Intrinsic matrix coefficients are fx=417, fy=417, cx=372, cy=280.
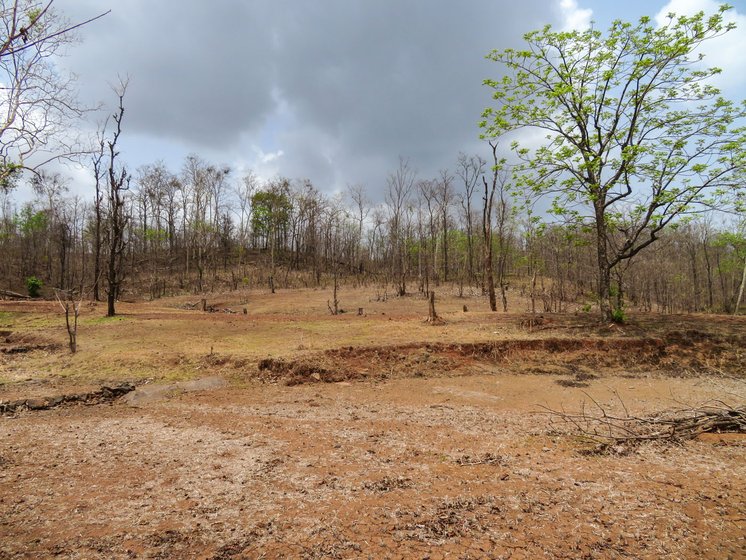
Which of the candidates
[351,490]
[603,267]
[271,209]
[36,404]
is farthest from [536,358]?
[271,209]

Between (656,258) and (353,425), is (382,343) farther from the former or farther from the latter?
(656,258)

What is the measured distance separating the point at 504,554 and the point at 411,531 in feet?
2.91

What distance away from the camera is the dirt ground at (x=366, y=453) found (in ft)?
13.1

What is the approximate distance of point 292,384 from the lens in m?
11.2

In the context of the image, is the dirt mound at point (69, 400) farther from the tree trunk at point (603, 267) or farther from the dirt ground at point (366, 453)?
the tree trunk at point (603, 267)

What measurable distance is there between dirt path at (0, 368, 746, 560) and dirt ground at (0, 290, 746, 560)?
27 mm

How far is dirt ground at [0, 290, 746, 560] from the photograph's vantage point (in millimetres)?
3988

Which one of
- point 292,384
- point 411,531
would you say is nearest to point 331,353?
point 292,384

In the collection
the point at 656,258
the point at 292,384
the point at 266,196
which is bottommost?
the point at 292,384

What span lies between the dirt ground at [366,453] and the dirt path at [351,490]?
1.0 inches

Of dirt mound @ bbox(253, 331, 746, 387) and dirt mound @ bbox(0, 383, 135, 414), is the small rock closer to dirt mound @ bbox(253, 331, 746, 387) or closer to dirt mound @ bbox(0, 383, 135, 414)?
dirt mound @ bbox(0, 383, 135, 414)

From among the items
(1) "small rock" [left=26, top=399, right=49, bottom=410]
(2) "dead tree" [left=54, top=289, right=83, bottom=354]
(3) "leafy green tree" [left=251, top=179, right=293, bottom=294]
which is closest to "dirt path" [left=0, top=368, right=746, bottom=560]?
(1) "small rock" [left=26, top=399, right=49, bottom=410]

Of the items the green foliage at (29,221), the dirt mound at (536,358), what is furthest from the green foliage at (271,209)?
the dirt mound at (536,358)

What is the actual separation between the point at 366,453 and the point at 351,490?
127 cm
